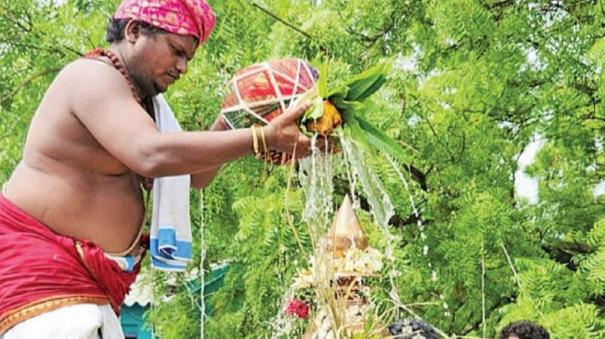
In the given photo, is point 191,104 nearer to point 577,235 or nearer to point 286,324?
point 286,324

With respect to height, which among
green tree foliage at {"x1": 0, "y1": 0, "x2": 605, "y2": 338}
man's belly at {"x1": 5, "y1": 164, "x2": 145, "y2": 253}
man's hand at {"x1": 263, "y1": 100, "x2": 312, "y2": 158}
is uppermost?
green tree foliage at {"x1": 0, "y1": 0, "x2": 605, "y2": 338}

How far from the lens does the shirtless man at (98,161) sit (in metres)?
2.32

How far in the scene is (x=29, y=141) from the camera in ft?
8.30

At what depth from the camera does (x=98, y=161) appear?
2.47 m

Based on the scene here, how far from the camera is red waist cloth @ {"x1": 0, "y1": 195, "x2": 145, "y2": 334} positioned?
2.40 m

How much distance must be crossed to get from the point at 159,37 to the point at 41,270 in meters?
0.57

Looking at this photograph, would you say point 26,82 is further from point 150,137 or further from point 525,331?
point 150,137

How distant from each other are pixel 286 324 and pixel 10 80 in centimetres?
232

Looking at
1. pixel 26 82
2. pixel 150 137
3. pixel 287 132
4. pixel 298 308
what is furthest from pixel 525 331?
pixel 26 82

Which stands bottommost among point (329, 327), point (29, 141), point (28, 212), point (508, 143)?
point (329, 327)

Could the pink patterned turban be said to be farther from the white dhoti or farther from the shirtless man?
the white dhoti

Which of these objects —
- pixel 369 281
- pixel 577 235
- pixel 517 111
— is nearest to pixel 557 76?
pixel 517 111

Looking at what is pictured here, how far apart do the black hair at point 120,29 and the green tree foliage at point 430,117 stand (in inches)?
122

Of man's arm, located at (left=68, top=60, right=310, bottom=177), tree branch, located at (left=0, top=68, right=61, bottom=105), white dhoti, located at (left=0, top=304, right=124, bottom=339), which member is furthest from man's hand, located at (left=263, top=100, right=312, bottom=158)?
tree branch, located at (left=0, top=68, right=61, bottom=105)
